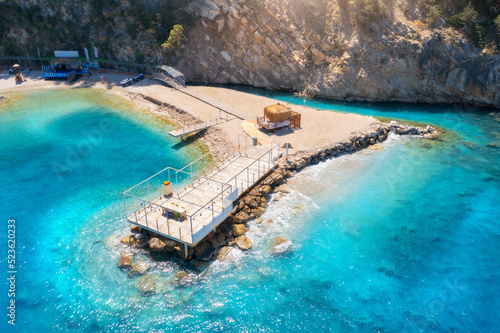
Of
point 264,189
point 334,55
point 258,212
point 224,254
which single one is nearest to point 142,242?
point 224,254

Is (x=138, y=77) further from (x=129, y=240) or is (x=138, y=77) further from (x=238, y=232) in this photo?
(x=238, y=232)

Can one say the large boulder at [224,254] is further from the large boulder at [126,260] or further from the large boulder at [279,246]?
the large boulder at [126,260]

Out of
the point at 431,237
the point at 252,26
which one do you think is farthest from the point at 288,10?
the point at 431,237

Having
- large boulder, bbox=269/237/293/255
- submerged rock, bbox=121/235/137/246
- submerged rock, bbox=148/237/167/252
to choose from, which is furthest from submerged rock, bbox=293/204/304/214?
submerged rock, bbox=121/235/137/246

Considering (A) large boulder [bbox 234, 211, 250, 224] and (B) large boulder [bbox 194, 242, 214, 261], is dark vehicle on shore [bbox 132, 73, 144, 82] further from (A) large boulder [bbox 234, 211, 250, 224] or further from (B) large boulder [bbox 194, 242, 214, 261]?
(B) large boulder [bbox 194, 242, 214, 261]

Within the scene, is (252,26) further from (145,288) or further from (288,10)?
(145,288)

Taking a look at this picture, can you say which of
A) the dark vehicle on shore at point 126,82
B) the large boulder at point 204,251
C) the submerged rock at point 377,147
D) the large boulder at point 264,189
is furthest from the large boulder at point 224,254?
the dark vehicle on shore at point 126,82
